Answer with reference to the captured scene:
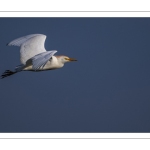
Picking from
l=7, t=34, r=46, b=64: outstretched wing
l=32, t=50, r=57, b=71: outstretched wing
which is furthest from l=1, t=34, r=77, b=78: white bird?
l=32, t=50, r=57, b=71: outstretched wing

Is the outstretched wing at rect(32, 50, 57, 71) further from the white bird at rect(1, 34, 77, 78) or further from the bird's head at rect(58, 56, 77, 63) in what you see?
the bird's head at rect(58, 56, 77, 63)

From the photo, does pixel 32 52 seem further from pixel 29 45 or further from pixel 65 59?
pixel 65 59

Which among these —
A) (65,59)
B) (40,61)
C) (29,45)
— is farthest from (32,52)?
(40,61)

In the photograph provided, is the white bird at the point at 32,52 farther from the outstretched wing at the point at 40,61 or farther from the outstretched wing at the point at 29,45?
the outstretched wing at the point at 40,61

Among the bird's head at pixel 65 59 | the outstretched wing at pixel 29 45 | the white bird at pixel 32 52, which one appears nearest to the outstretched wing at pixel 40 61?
the white bird at pixel 32 52

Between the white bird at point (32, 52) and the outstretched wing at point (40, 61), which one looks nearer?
the outstretched wing at point (40, 61)
